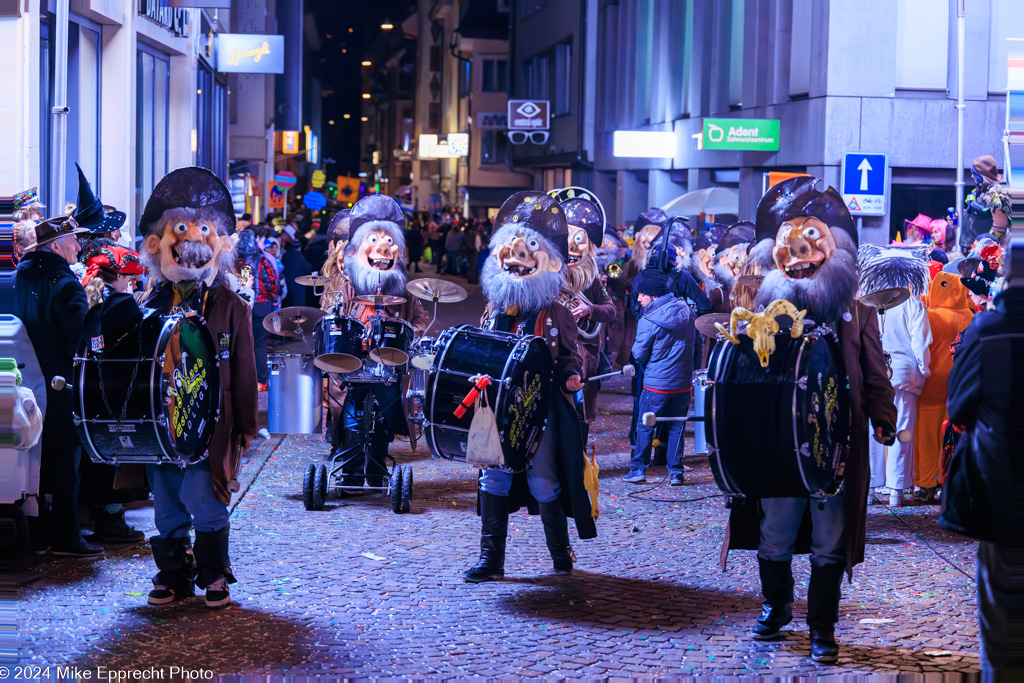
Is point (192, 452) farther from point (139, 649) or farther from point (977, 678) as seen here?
point (977, 678)

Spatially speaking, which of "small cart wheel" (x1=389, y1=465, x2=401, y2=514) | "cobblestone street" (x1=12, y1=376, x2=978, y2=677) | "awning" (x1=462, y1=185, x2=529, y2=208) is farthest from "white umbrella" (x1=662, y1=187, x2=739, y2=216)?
"awning" (x1=462, y1=185, x2=529, y2=208)

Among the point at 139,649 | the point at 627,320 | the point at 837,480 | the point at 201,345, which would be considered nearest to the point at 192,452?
the point at 201,345

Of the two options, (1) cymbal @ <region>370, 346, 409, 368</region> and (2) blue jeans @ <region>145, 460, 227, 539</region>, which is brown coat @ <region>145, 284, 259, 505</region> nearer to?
(2) blue jeans @ <region>145, 460, 227, 539</region>

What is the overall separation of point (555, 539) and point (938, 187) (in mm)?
12760

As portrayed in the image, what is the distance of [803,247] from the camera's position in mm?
5645

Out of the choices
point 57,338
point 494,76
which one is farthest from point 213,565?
point 494,76

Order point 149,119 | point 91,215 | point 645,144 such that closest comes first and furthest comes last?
point 91,215 < point 149,119 < point 645,144

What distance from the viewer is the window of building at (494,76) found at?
4812cm

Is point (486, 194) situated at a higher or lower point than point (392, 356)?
higher

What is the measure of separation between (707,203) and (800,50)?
10.7 feet

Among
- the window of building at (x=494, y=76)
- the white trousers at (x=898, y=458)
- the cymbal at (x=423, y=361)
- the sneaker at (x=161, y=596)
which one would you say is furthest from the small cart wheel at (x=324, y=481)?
the window of building at (x=494, y=76)

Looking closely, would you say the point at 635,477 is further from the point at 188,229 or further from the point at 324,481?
the point at 188,229

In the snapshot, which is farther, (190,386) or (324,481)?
(324,481)

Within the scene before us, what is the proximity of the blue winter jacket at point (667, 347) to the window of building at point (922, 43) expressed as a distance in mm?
9570
